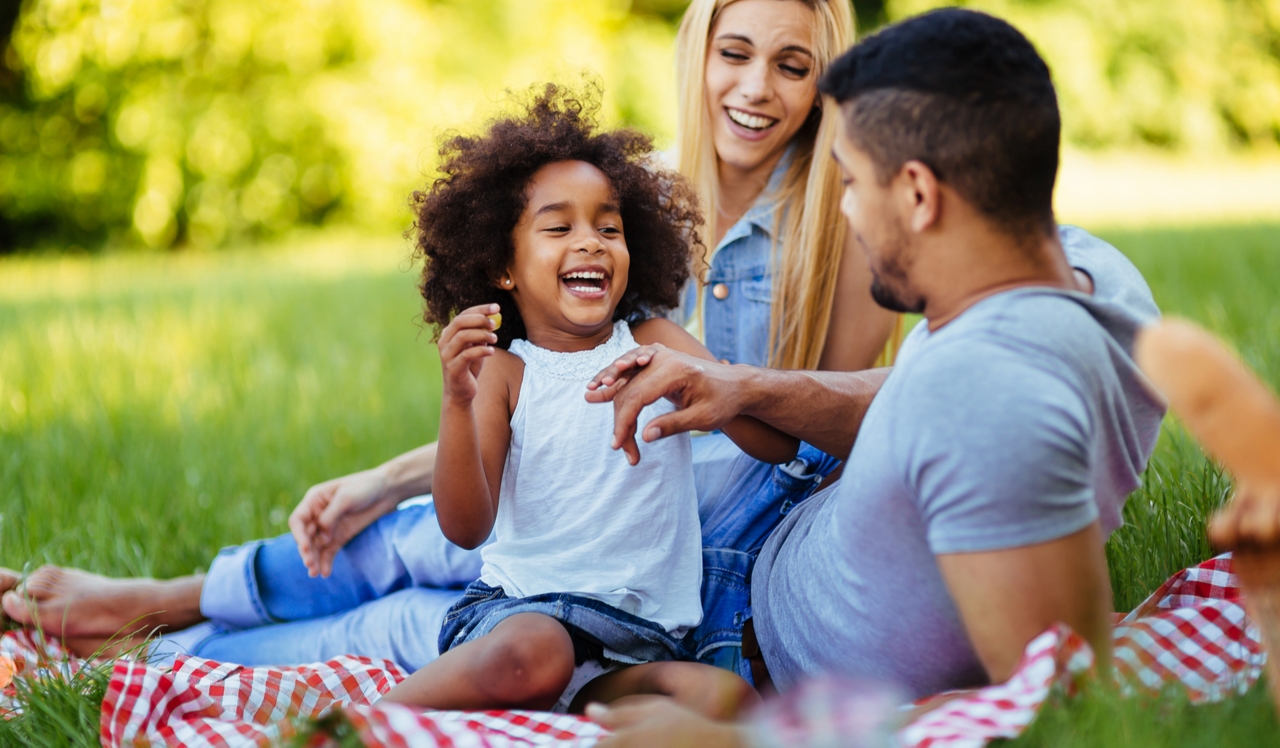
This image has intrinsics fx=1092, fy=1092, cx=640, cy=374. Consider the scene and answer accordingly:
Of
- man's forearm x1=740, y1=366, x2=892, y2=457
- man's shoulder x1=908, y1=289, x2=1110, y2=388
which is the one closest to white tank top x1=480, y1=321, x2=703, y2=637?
man's forearm x1=740, y1=366, x2=892, y2=457

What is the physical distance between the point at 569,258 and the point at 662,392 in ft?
1.31

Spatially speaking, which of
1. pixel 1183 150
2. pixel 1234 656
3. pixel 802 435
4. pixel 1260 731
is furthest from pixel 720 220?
pixel 1183 150

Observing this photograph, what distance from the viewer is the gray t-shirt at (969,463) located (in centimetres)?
141

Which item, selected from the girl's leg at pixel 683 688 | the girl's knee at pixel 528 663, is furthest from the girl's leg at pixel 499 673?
the girl's leg at pixel 683 688

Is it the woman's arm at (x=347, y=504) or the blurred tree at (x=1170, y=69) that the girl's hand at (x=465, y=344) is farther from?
the blurred tree at (x=1170, y=69)

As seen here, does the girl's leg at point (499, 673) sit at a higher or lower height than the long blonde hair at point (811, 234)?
lower

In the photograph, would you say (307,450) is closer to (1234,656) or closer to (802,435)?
(802,435)

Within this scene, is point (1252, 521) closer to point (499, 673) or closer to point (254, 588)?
point (499, 673)

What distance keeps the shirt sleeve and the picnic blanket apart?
16 cm

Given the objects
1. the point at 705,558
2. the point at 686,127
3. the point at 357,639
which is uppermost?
the point at 686,127

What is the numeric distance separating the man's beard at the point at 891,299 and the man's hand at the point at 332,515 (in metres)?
1.52

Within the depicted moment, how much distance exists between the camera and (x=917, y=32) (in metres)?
1.54

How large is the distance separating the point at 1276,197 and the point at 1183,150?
7.78 metres

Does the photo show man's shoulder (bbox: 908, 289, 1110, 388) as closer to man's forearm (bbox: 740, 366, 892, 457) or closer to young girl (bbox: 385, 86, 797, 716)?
man's forearm (bbox: 740, 366, 892, 457)
